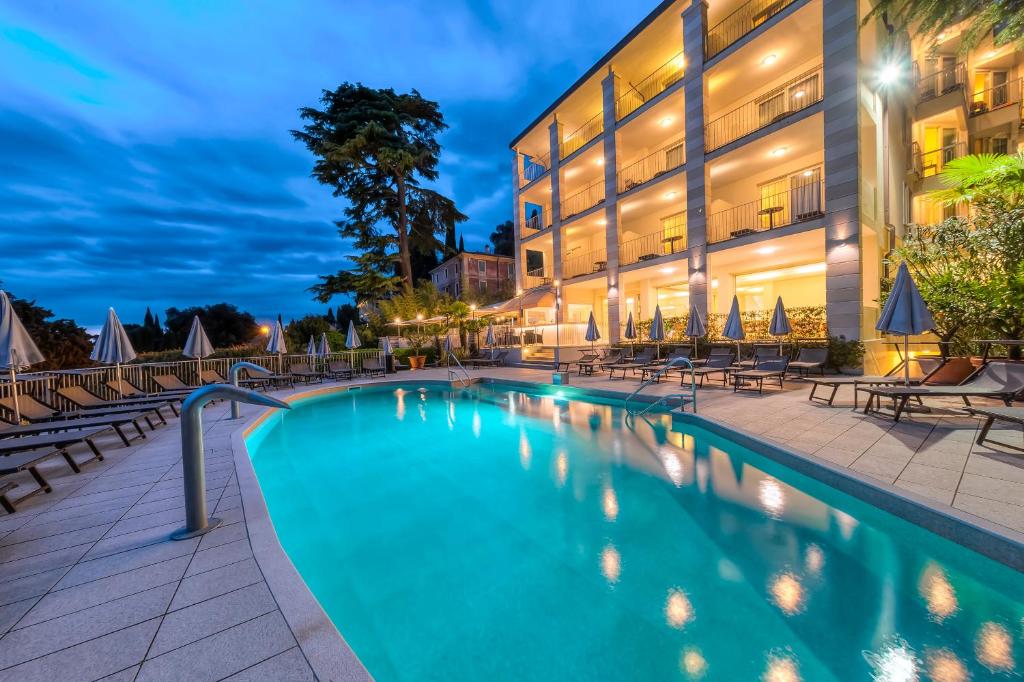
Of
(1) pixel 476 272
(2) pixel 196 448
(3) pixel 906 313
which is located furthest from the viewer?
(1) pixel 476 272

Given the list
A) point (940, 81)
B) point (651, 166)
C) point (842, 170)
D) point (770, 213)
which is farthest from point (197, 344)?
point (940, 81)

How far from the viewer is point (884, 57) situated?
12922 millimetres

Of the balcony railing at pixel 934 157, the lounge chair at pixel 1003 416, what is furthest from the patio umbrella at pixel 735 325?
the balcony railing at pixel 934 157

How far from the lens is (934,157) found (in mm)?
17141

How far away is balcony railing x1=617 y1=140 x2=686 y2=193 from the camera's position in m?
18.3

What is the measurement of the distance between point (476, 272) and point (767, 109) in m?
25.5

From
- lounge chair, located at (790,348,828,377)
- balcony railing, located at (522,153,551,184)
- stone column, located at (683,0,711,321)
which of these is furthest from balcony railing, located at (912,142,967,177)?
balcony railing, located at (522,153,551,184)

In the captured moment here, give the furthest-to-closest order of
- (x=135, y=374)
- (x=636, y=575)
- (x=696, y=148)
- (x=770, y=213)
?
(x=696, y=148) → (x=770, y=213) → (x=135, y=374) → (x=636, y=575)

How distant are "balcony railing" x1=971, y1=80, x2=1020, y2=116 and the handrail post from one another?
28.3 meters

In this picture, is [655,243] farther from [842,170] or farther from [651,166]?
[842,170]

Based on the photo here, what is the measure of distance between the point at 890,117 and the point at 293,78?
77649 mm

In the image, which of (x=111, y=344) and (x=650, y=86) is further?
(x=650, y=86)

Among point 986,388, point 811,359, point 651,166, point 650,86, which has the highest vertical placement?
point 650,86

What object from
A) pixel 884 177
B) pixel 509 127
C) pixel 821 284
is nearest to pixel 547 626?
pixel 884 177
